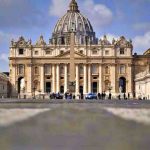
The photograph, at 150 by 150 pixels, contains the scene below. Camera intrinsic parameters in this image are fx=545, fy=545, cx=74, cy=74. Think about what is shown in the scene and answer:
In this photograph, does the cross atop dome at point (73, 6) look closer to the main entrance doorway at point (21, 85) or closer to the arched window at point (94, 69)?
the main entrance doorway at point (21, 85)

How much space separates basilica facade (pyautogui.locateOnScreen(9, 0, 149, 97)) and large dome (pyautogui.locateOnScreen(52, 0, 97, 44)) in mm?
23766

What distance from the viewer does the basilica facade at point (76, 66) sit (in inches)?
5674

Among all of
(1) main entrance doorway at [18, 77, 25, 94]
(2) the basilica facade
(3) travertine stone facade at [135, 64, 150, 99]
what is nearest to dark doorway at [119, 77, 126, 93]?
(2) the basilica facade

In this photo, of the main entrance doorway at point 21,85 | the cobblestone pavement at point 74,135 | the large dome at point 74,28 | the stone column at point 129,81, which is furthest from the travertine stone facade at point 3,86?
the cobblestone pavement at point 74,135

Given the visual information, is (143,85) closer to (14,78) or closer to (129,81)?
(129,81)

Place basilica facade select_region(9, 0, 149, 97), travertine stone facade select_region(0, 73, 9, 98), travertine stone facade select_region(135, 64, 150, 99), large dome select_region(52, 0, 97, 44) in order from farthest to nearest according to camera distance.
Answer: large dome select_region(52, 0, 97, 44) → basilica facade select_region(9, 0, 149, 97) → travertine stone facade select_region(0, 73, 9, 98) → travertine stone facade select_region(135, 64, 150, 99)

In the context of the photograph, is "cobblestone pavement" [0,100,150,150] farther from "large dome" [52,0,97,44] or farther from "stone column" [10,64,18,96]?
"large dome" [52,0,97,44]

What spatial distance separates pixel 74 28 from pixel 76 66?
108 feet

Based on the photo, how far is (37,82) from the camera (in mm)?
146000

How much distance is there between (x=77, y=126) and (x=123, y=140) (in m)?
4.46

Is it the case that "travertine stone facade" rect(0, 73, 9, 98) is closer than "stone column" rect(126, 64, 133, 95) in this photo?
Yes

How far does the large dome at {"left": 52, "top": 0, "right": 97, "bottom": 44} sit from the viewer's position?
566ft

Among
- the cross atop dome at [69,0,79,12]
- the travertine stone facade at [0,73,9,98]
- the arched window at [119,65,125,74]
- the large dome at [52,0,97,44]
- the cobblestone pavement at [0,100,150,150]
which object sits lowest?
the cobblestone pavement at [0,100,150,150]

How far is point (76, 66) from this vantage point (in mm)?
144750
